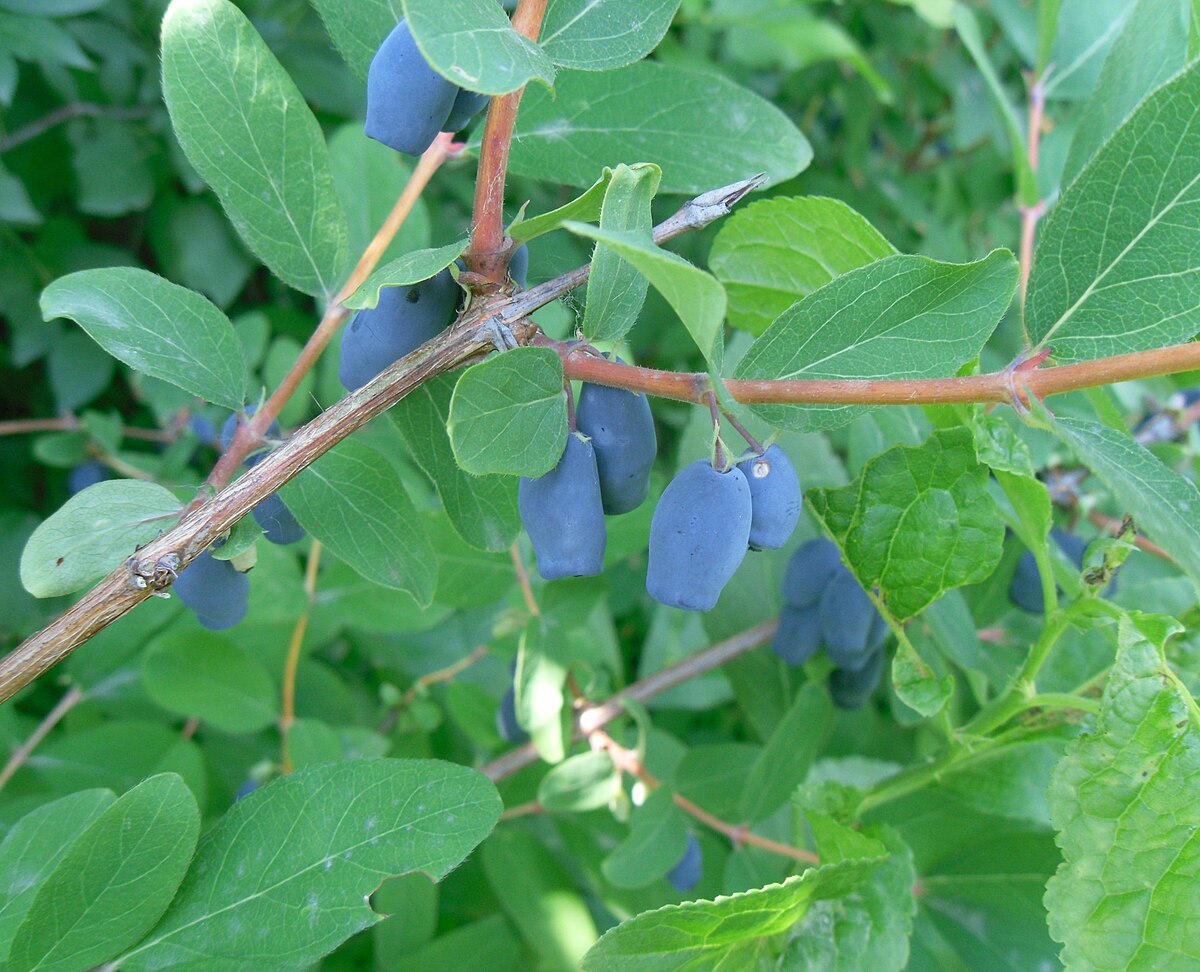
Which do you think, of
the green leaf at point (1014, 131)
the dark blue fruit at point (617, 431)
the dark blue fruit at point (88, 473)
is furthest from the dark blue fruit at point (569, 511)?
the dark blue fruit at point (88, 473)

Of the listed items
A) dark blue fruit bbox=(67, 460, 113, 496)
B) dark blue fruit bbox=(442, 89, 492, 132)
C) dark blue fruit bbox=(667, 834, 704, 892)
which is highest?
dark blue fruit bbox=(442, 89, 492, 132)

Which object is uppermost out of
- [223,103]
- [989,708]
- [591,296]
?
[223,103]

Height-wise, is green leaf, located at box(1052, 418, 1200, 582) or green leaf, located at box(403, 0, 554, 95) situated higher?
green leaf, located at box(403, 0, 554, 95)

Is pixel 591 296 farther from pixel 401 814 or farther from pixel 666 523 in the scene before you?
pixel 401 814

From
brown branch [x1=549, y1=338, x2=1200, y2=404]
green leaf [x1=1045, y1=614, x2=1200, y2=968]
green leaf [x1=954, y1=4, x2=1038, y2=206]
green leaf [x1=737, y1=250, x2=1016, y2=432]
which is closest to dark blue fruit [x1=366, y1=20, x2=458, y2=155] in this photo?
brown branch [x1=549, y1=338, x2=1200, y2=404]

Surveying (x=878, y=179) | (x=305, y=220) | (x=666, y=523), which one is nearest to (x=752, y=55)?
(x=878, y=179)

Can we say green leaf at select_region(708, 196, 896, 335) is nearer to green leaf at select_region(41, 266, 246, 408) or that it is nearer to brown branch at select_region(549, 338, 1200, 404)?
brown branch at select_region(549, 338, 1200, 404)

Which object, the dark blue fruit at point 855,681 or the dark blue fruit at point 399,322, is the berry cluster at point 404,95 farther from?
the dark blue fruit at point 855,681
